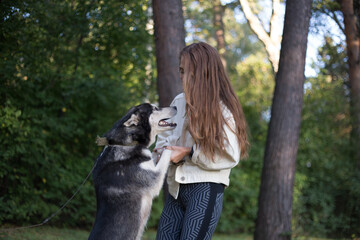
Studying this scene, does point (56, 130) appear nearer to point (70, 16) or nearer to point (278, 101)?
point (70, 16)

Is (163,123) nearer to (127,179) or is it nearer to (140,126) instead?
(140,126)

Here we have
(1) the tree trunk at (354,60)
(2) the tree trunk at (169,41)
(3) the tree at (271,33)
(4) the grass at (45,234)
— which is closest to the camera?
(2) the tree trunk at (169,41)

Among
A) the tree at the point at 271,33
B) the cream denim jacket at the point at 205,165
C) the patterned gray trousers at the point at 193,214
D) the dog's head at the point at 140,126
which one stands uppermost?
the tree at the point at 271,33

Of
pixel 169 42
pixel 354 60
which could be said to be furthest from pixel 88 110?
pixel 354 60

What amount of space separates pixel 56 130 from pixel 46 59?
1.40 meters

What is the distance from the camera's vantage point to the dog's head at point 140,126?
10.2ft

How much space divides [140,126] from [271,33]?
16.2 feet

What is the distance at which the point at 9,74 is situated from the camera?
544cm

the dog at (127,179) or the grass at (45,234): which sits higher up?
the dog at (127,179)

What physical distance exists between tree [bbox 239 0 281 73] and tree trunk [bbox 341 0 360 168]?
2034 millimetres

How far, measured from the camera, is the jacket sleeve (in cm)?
250

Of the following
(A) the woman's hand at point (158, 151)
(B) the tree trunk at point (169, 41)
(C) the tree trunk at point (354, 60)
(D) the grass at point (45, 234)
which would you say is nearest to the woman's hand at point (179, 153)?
(A) the woman's hand at point (158, 151)

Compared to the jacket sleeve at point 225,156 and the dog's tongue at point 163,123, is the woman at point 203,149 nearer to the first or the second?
the jacket sleeve at point 225,156

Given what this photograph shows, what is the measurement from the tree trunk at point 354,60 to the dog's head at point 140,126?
6924 millimetres
